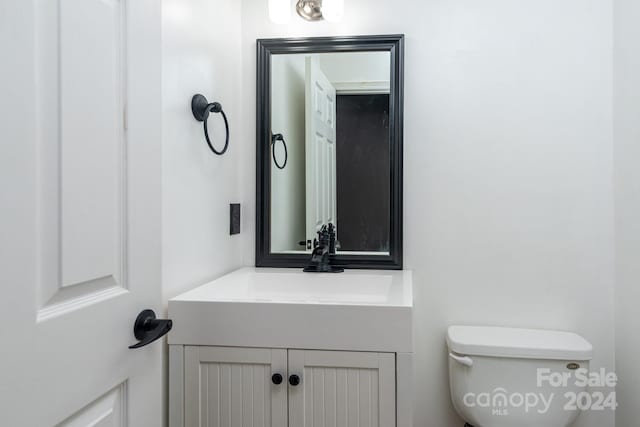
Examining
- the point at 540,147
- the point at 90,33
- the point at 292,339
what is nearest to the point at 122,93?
the point at 90,33

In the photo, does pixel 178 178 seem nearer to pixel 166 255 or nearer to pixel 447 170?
pixel 166 255

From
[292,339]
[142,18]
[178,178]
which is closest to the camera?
Result: [142,18]

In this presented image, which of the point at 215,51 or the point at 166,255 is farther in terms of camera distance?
the point at 215,51

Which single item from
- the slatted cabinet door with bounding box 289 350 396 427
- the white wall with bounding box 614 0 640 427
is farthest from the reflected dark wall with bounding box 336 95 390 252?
the white wall with bounding box 614 0 640 427

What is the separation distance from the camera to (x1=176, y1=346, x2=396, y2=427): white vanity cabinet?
44.6 inches

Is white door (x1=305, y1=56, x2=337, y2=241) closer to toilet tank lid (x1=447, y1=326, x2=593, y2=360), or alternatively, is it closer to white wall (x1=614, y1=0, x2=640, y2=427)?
toilet tank lid (x1=447, y1=326, x2=593, y2=360)

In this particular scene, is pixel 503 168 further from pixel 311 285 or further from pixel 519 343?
pixel 311 285

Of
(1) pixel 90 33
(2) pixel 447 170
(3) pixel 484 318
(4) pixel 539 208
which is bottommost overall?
(3) pixel 484 318

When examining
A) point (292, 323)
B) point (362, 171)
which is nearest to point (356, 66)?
point (362, 171)

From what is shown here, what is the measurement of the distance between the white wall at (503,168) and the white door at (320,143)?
22cm

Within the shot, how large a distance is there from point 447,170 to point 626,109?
0.64 meters

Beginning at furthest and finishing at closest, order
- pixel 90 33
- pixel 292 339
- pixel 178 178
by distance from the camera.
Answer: pixel 178 178 < pixel 292 339 < pixel 90 33

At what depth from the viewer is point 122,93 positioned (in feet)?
2.53

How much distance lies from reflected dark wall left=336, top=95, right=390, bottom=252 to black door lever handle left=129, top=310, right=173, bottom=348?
3.35 ft
